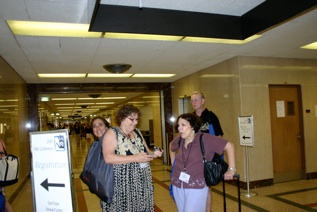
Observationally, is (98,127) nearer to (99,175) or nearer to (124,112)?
(124,112)

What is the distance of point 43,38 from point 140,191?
2.93 meters

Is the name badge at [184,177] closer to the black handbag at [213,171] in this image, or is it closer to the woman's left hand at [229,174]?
the black handbag at [213,171]

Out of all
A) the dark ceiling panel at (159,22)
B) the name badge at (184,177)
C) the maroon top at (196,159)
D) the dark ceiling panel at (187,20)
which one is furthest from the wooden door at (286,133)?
the name badge at (184,177)

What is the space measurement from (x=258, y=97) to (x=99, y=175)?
15.0ft

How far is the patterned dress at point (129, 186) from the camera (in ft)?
7.80

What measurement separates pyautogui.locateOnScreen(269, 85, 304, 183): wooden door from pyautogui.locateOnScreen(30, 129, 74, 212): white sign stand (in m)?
5.05

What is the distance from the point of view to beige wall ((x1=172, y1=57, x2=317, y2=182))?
19.2ft

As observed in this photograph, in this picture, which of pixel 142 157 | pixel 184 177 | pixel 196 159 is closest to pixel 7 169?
pixel 142 157

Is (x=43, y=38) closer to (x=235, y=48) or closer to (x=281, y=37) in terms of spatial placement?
(x=235, y=48)

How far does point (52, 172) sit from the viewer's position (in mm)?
2506

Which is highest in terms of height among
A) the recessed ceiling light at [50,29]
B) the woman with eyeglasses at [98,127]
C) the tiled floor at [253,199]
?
the recessed ceiling light at [50,29]

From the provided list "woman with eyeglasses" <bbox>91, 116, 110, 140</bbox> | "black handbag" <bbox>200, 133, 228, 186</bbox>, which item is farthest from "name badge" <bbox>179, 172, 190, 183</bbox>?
"woman with eyeglasses" <bbox>91, 116, 110, 140</bbox>

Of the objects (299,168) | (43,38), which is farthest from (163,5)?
(299,168)

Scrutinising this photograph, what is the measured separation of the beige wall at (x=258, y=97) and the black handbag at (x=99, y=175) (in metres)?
4.03
